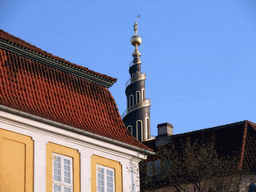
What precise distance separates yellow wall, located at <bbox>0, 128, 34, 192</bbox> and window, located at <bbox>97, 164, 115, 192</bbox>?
3.13 meters

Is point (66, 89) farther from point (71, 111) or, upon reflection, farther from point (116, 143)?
point (116, 143)

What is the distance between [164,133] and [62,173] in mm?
20499

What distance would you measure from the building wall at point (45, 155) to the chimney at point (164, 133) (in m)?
17.1

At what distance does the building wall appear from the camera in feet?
65.3

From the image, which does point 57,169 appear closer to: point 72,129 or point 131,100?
point 72,129

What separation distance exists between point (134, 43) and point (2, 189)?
85.4 m

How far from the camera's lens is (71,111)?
22875mm

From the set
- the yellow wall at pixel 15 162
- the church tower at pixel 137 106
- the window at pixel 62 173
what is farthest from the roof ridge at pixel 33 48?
the church tower at pixel 137 106

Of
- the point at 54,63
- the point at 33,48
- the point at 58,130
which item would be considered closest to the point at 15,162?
the point at 58,130

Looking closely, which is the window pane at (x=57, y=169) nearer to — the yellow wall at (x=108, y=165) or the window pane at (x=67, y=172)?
the window pane at (x=67, y=172)

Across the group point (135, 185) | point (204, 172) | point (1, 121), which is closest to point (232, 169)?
point (204, 172)

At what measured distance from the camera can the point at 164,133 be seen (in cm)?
4128

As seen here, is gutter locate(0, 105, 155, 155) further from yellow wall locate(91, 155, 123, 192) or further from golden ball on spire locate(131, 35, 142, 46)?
golden ball on spire locate(131, 35, 142, 46)

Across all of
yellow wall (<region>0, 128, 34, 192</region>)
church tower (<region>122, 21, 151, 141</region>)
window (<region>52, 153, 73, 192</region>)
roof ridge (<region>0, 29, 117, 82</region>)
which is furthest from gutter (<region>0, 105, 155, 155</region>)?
church tower (<region>122, 21, 151, 141</region>)
